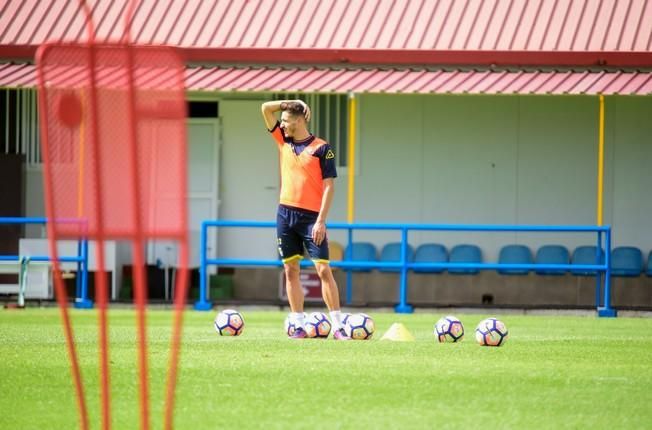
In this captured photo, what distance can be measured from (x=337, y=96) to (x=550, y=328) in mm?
9740

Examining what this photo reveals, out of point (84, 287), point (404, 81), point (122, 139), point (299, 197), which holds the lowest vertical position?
point (84, 287)

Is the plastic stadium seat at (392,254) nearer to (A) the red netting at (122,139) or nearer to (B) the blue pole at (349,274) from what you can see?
(B) the blue pole at (349,274)

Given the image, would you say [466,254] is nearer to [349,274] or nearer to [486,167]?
[486,167]

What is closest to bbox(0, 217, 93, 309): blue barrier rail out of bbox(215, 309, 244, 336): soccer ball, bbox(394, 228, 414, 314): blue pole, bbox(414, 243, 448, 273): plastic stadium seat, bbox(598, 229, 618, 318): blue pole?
bbox(394, 228, 414, 314): blue pole

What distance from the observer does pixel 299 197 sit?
13.0m

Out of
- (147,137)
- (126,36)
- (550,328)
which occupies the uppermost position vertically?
(126,36)

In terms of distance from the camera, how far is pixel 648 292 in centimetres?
2286

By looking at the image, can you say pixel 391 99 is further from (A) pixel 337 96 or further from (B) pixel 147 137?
(B) pixel 147 137

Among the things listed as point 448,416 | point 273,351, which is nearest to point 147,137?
point 448,416

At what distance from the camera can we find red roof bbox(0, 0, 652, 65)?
23.3 meters

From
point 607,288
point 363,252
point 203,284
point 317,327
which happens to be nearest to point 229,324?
point 317,327

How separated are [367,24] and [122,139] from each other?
18.9 metres

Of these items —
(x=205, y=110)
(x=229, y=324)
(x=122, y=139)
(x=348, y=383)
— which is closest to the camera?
(x=122, y=139)

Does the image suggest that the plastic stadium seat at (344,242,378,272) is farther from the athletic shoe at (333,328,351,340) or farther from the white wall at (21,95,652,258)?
the athletic shoe at (333,328,351,340)
